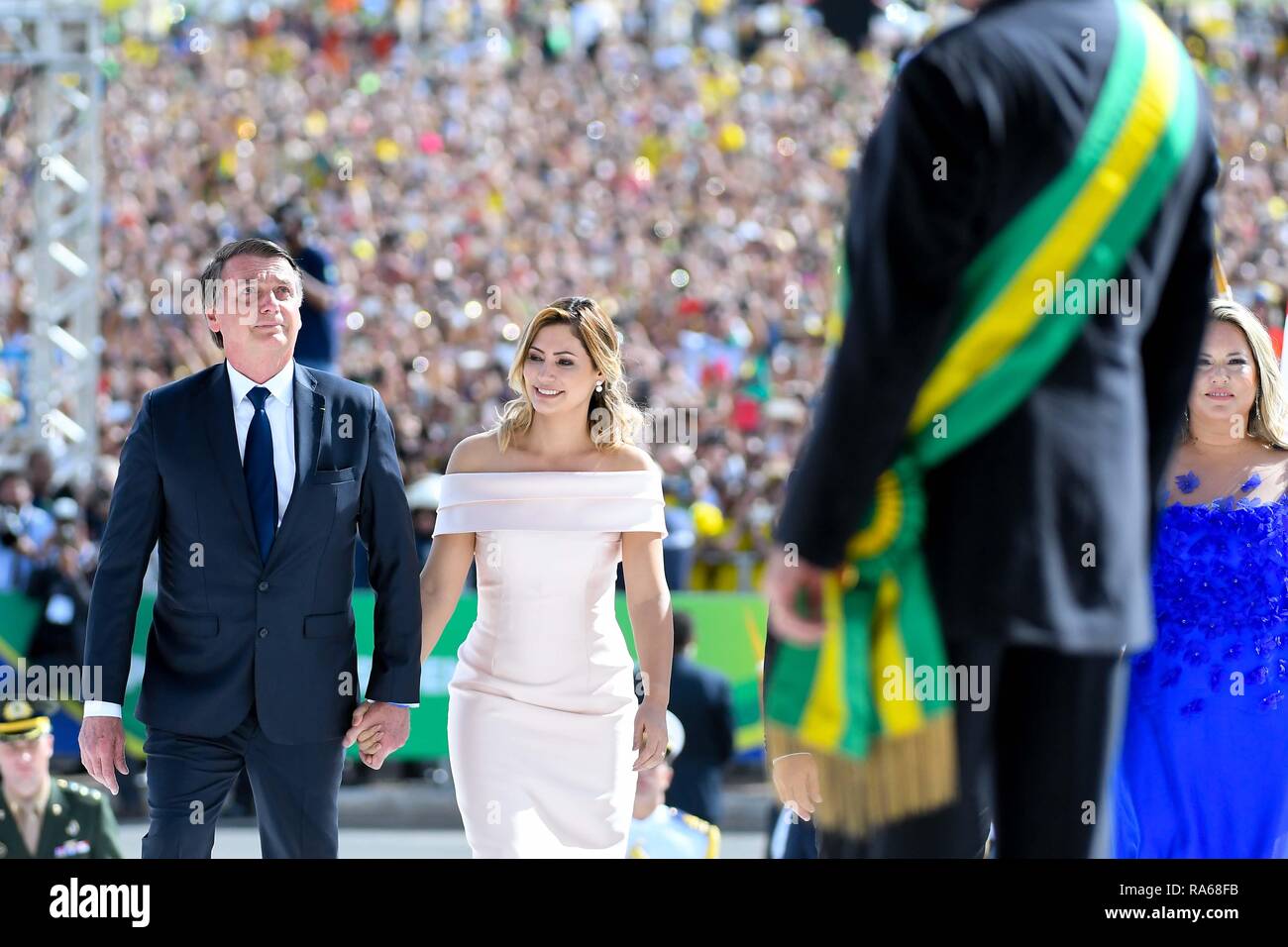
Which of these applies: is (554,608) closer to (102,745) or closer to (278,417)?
(278,417)

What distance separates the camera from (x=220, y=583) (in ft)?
13.1

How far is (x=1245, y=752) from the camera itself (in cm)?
442

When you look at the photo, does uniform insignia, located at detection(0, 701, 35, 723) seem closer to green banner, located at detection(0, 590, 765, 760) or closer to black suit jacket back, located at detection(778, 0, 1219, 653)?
green banner, located at detection(0, 590, 765, 760)

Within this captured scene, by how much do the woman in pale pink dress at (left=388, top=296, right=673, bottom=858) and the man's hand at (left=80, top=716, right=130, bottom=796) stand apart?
727 millimetres

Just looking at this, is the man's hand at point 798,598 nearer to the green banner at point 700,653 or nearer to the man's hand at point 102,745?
the man's hand at point 102,745

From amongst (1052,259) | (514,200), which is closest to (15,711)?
(1052,259)

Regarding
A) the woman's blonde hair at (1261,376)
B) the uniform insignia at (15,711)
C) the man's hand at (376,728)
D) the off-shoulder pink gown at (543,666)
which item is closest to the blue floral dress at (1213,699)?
the woman's blonde hair at (1261,376)

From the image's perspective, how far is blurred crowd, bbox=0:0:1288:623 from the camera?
1175 cm

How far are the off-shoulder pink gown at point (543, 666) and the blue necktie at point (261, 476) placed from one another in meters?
0.55

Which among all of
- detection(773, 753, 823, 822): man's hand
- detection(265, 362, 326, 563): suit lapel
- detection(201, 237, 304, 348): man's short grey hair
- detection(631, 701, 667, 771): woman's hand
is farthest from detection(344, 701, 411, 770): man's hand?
detection(773, 753, 823, 822): man's hand

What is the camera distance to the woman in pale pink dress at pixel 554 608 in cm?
437
